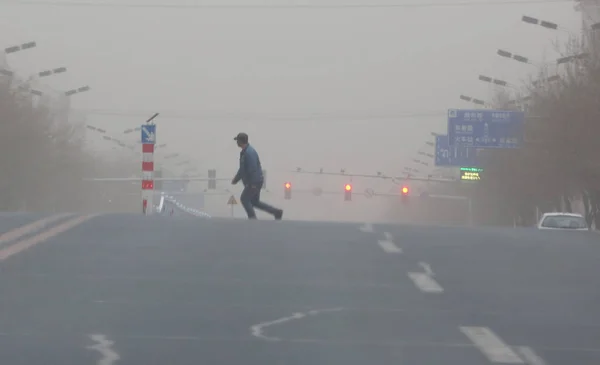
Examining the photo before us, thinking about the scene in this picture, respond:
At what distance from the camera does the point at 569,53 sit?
54562mm

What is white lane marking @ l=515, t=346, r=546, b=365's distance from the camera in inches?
314

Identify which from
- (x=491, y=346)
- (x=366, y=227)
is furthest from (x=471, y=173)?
(x=491, y=346)

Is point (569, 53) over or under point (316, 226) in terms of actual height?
over

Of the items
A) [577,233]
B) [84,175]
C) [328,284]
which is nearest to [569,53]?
[577,233]

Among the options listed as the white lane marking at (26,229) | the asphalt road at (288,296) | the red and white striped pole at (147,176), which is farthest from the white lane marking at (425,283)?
the red and white striped pole at (147,176)

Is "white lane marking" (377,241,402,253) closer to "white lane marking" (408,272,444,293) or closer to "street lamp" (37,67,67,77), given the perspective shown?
"white lane marking" (408,272,444,293)

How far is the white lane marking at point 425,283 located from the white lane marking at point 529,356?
92.7 inches

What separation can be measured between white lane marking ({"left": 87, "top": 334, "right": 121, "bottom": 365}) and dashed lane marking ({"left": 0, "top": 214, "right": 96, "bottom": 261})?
3.80 metres

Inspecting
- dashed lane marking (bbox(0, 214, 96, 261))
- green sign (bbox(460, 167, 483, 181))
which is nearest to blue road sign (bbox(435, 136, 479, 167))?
green sign (bbox(460, 167, 483, 181))

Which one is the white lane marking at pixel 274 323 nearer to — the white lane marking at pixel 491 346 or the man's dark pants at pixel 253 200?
the white lane marking at pixel 491 346

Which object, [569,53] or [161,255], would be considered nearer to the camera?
[161,255]

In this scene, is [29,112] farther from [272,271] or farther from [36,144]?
[272,271]

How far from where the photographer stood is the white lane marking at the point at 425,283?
1084cm

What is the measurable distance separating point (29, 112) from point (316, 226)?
184 feet
